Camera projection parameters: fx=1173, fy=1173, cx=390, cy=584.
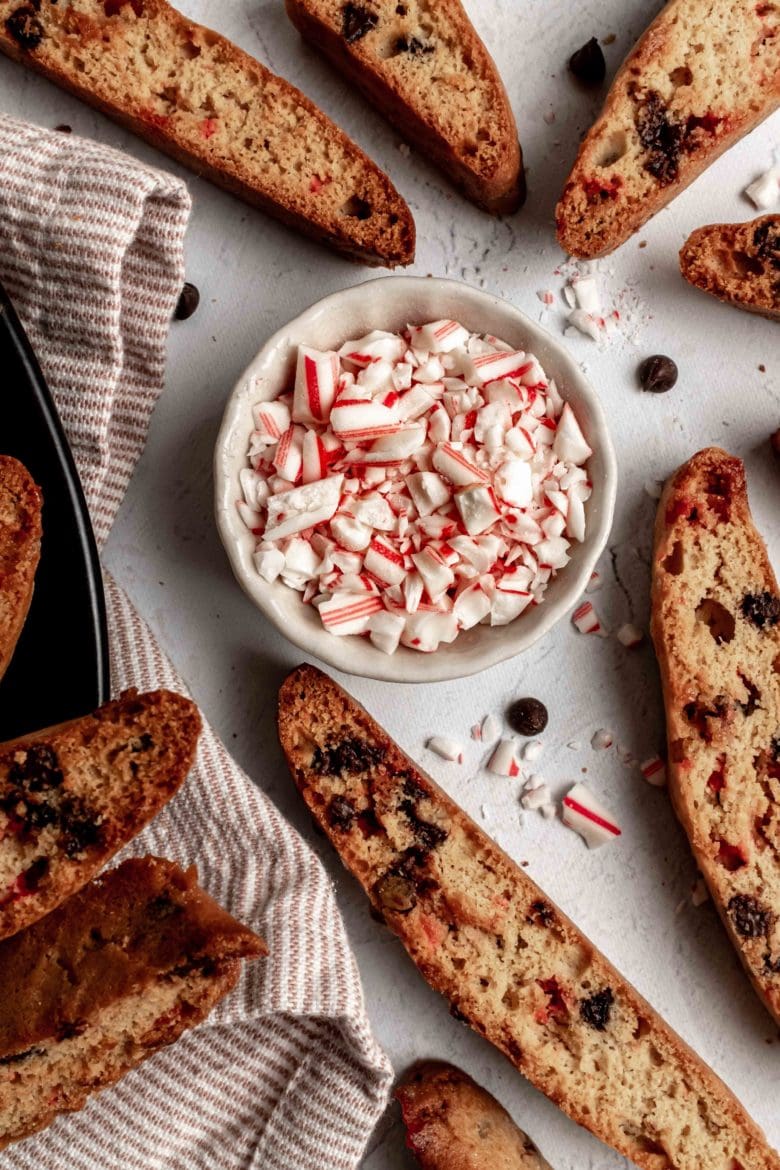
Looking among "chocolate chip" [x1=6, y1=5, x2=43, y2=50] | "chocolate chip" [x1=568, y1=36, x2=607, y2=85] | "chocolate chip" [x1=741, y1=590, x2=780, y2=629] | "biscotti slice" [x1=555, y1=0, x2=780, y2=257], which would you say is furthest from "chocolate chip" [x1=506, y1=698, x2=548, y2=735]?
"chocolate chip" [x1=6, y1=5, x2=43, y2=50]

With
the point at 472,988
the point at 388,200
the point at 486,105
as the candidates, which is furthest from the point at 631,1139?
the point at 486,105

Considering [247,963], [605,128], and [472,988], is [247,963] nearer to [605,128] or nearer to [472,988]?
[472,988]

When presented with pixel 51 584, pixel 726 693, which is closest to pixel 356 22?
pixel 51 584

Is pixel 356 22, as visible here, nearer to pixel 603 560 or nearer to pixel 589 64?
pixel 589 64

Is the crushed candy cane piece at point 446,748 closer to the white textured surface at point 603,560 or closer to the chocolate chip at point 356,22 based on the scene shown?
the white textured surface at point 603,560

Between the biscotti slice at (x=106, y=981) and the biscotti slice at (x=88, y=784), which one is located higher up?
the biscotti slice at (x=88, y=784)

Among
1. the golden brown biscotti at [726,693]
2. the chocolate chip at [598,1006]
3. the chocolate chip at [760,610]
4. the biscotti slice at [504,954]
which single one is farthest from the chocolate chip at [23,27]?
the chocolate chip at [598,1006]

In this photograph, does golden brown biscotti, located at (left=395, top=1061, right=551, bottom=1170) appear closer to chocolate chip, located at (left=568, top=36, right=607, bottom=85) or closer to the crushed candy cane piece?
the crushed candy cane piece
